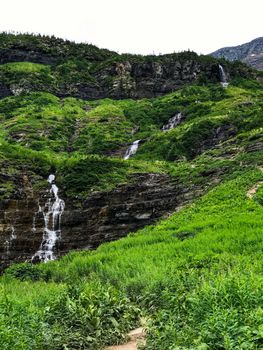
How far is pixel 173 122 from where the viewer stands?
56938mm

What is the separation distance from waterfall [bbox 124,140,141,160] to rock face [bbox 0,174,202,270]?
16714 millimetres

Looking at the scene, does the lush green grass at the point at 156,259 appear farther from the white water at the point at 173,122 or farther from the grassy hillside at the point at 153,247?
the white water at the point at 173,122

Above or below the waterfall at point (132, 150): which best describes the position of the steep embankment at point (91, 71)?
above

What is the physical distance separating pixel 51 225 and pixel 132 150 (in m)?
21.7

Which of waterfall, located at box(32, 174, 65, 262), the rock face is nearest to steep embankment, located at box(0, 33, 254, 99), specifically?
waterfall, located at box(32, 174, 65, 262)

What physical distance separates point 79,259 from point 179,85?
222ft

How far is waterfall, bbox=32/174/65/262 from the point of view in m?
25.2

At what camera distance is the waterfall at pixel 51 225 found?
25.2 m

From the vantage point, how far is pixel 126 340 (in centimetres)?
931

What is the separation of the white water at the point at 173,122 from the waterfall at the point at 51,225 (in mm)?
29415

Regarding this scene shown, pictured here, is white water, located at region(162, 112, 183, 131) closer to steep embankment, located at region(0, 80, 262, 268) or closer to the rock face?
steep embankment, located at region(0, 80, 262, 268)

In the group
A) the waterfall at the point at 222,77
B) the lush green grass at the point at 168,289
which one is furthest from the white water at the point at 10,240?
the waterfall at the point at 222,77

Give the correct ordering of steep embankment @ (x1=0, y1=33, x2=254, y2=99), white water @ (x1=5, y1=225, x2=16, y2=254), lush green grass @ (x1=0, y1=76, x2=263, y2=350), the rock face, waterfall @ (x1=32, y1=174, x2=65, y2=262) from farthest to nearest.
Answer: steep embankment @ (x1=0, y1=33, x2=254, y2=99), waterfall @ (x1=32, y1=174, x2=65, y2=262), the rock face, white water @ (x1=5, y1=225, x2=16, y2=254), lush green grass @ (x1=0, y1=76, x2=263, y2=350)

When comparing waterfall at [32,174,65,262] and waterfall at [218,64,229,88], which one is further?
waterfall at [218,64,229,88]
